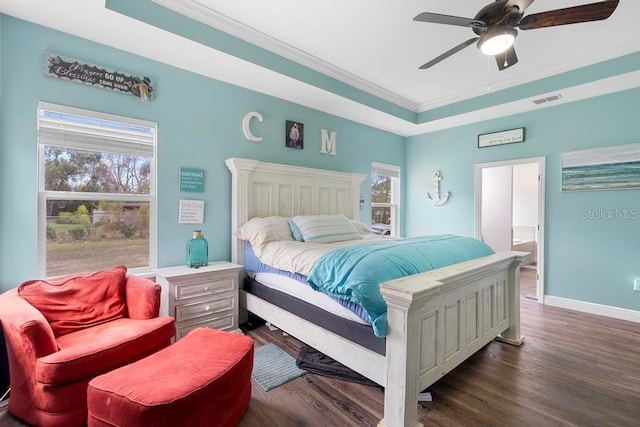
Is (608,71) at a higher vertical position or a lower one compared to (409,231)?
higher

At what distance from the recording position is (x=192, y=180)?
2939 mm

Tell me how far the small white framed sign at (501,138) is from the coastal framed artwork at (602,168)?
23.0 inches

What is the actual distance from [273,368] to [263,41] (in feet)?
9.25

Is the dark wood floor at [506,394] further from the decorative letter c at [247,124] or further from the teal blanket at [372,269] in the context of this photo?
the decorative letter c at [247,124]

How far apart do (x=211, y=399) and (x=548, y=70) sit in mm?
4394

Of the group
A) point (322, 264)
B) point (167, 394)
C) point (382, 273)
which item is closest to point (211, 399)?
point (167, 394)

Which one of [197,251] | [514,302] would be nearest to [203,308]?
[197,251]

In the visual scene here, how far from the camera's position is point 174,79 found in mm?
2838

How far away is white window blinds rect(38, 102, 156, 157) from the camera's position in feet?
7.48

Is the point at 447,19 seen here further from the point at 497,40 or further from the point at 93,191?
the point at 93,191

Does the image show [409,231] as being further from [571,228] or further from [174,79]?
[174,79]

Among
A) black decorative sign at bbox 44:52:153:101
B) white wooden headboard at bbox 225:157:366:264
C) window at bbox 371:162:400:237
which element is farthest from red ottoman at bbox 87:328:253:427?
window at bbox 371:162:400:237

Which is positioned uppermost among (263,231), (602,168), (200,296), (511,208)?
(602,168)

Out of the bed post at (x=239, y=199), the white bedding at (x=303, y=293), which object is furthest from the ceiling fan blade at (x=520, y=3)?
the bed post at (x=239, y=199)
